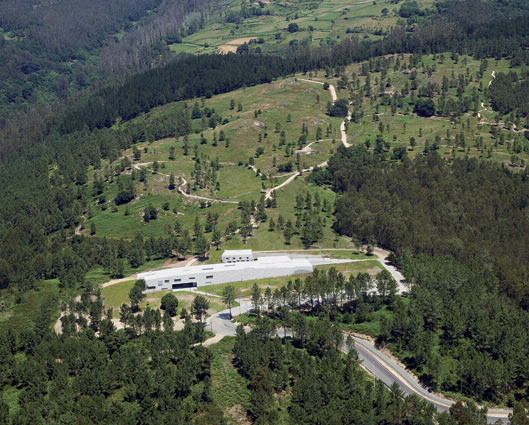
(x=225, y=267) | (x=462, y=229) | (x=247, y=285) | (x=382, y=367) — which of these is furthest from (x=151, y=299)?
(x=462, y=229)

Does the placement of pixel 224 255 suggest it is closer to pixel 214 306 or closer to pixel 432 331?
pixel 214 306

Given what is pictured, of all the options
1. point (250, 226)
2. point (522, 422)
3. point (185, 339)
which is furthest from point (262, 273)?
point (522, 422)

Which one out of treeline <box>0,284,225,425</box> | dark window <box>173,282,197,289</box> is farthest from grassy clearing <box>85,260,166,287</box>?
treeline <box>0,284,225,425</box>

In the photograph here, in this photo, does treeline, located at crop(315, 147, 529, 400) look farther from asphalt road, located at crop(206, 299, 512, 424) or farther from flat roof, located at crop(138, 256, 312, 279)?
flat roof, located at crop(138, 256, 312, 279)

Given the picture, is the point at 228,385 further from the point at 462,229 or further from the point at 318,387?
the point at 462,229

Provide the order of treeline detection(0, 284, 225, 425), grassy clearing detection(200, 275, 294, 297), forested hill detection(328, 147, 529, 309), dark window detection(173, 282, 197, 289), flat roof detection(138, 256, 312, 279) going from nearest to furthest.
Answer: treeline detection(0, 284, 225, 425) < forested hill detection(328, 147, 529, 309) < grassy clearing detection(200, 275, 294, 297) < dark window detection(173, 282, 197, 289) < flat roof detection(138, 256, 312, 279)
